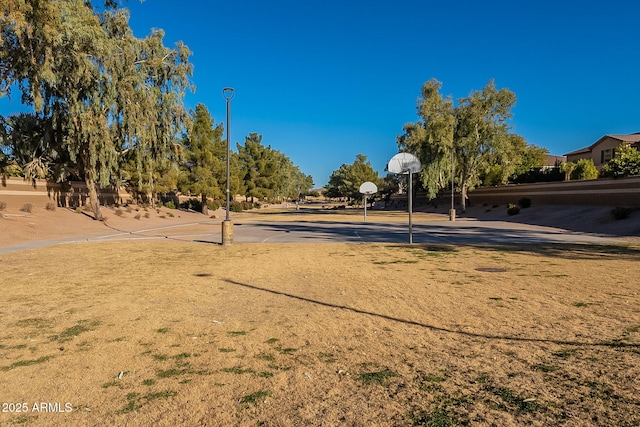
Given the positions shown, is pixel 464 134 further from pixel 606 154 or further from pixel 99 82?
pixel 99 82

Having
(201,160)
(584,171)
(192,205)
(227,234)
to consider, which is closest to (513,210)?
(584,171)

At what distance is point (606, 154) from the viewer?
57.1 meters

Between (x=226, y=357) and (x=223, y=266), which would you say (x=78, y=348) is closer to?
(x=226, y=357)

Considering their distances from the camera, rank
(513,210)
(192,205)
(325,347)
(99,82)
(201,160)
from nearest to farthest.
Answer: (325,347)
(99,82)
(513,210)
(201,160)
(192,205)

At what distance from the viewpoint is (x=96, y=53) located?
2273cm

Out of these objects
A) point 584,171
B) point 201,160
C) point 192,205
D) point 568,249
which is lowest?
point 568,249

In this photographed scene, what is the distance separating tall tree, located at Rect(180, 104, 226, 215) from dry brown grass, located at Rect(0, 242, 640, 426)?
35.3 meters

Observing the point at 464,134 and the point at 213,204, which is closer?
the point at 464,134

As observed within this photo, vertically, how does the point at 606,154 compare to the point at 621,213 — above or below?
above

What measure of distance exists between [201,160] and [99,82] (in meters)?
21.0

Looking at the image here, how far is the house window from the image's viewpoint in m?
55.6

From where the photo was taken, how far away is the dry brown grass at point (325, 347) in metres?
3.71

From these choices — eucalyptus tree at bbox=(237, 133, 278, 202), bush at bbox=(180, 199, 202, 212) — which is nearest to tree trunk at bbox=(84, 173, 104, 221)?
bush at bbox=(180, 199, 202, 212)

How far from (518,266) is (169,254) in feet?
39.3
